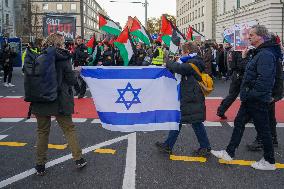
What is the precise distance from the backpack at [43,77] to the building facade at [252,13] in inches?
1115

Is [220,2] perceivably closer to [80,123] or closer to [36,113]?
[80,123]

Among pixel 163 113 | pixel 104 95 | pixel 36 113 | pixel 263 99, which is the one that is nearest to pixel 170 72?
pixel 163 113

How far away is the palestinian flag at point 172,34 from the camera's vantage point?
7.93m

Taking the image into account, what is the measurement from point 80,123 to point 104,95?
296cm

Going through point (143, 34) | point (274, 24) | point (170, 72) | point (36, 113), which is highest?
point (274, 24)

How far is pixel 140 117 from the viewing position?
6461mm

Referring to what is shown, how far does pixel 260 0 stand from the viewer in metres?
→ 39.5

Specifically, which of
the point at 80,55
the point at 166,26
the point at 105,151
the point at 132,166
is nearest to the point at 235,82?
the point at 166,26

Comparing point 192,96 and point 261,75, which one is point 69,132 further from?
point 261,75

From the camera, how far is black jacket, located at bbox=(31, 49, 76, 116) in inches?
215

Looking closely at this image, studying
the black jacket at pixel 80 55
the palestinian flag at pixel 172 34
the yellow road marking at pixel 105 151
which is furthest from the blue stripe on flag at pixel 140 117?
the black jacket at pixel 80 55

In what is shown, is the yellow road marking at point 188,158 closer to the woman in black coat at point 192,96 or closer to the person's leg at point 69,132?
the woman in black coat at point 192,96

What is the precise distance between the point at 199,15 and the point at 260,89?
232 ft

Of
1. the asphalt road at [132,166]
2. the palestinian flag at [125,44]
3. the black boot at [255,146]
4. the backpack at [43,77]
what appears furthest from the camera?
the palestinian flag at [125,44]
